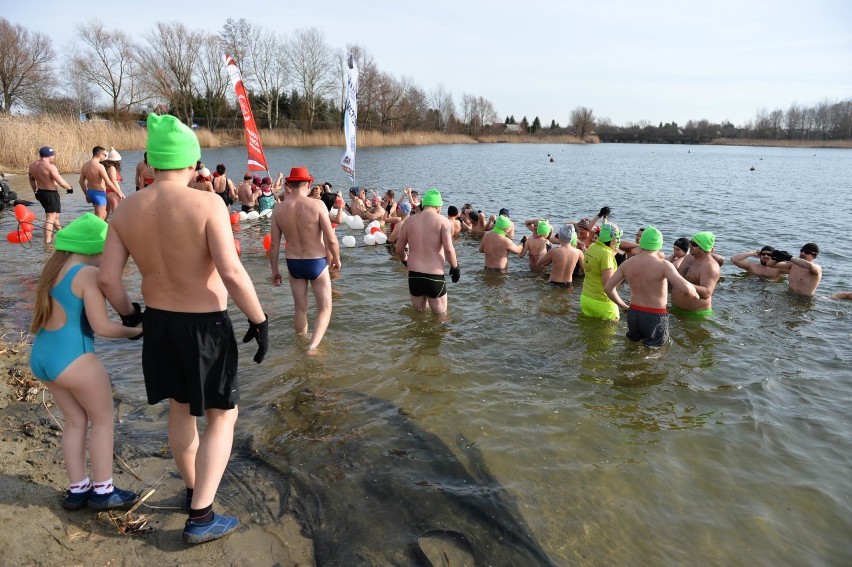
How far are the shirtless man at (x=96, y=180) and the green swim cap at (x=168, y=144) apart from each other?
960cm

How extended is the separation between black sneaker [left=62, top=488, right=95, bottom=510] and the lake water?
109cm

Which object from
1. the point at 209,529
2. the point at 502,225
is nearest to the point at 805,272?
the point at 502,225

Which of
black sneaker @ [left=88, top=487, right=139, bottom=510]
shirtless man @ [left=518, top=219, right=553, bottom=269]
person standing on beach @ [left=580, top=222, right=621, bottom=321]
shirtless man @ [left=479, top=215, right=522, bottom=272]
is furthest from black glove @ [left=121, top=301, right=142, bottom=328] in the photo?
shirtless man @ [left=518, top=219, right=553, bottom=269]

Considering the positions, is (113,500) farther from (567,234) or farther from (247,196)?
(247,196)

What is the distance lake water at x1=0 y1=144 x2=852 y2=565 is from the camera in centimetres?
339

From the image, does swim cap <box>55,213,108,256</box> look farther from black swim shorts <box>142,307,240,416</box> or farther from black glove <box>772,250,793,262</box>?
black glove <box>772,250,793,262</box>

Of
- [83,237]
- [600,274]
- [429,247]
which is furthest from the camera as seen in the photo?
[600,274]

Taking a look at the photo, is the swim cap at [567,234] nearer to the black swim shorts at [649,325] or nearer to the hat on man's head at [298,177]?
the black swim shorts at [649,325]

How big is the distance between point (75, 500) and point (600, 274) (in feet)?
19.2

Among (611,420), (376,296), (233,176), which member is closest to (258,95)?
(233,176)

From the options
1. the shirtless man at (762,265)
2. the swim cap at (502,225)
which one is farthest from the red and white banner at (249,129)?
the shirtless man at (762,265)

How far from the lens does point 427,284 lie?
21.3 feet

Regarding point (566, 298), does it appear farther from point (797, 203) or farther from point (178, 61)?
point (178, 61)

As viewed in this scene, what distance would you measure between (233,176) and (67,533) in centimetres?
2569
